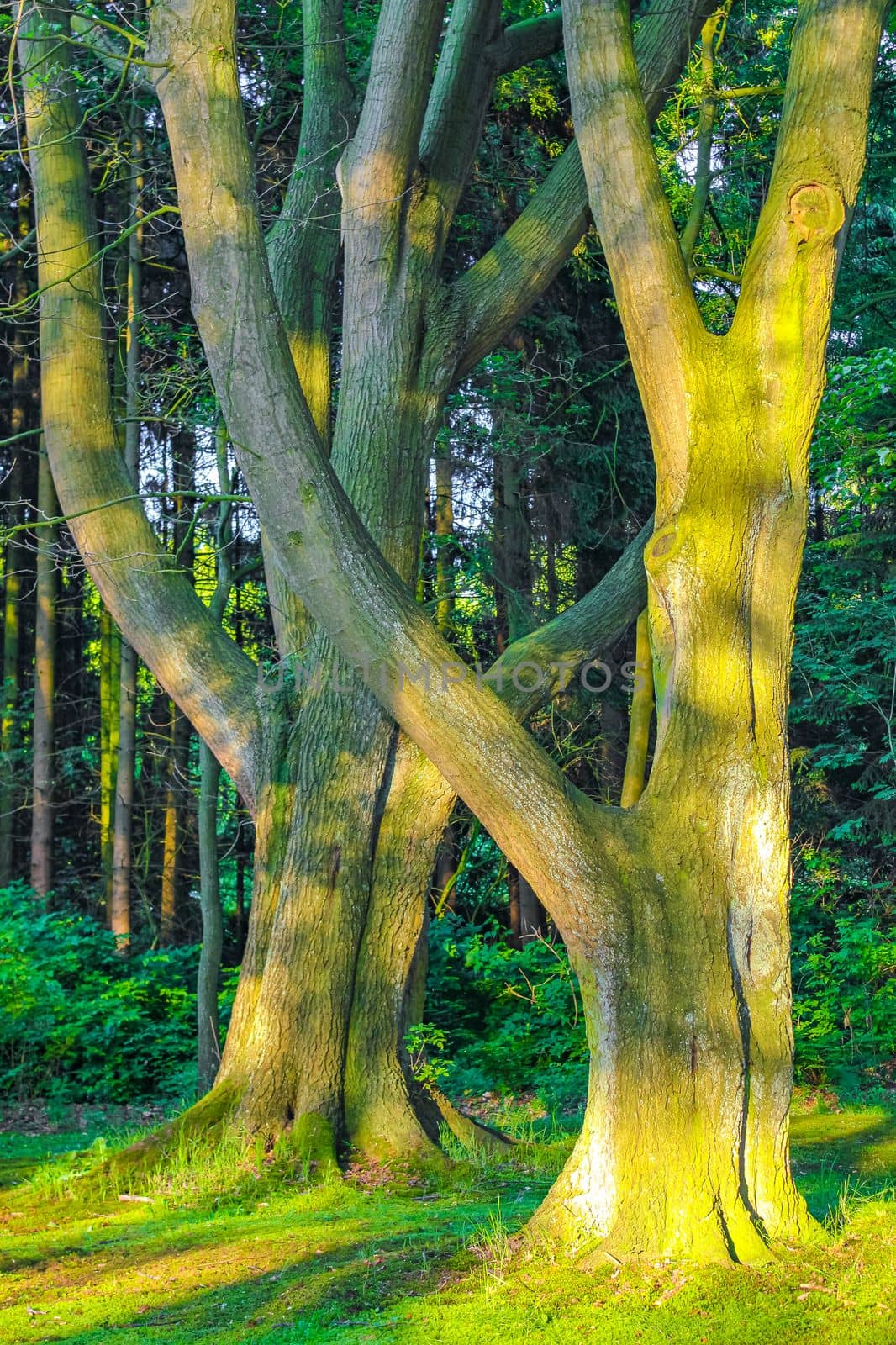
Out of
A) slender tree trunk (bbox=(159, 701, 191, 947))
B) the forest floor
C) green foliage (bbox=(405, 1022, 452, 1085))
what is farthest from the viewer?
slender tree trunk (bbox=(159, 701, 191, 947))

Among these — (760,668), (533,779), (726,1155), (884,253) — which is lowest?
(726,1155)

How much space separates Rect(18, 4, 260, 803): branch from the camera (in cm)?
710

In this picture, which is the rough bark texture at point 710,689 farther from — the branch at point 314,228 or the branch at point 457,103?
the branch at point 314,228

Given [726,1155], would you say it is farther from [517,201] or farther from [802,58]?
[517,201]

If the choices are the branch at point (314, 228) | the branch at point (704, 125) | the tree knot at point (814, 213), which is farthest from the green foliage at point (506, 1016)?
the tree knot at point (814, 213)

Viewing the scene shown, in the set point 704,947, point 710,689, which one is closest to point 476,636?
point 710,689

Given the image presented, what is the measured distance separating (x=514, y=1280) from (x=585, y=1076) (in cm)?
811

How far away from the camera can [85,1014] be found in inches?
487

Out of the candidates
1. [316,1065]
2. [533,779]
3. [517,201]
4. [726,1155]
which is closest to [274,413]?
[533,779]

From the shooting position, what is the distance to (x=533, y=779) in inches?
174

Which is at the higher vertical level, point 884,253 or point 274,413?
point 884,253

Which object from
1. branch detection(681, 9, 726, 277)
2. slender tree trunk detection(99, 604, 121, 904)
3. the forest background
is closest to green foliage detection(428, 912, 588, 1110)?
the forest background

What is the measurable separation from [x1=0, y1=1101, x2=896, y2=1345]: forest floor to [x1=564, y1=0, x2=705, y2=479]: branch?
309 centimetres

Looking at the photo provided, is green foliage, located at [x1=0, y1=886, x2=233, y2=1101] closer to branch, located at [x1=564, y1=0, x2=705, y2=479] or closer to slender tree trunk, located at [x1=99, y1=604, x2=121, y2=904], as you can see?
slender tree trunk, located at [x1=99, y1=604, x2=121, y2=904]
